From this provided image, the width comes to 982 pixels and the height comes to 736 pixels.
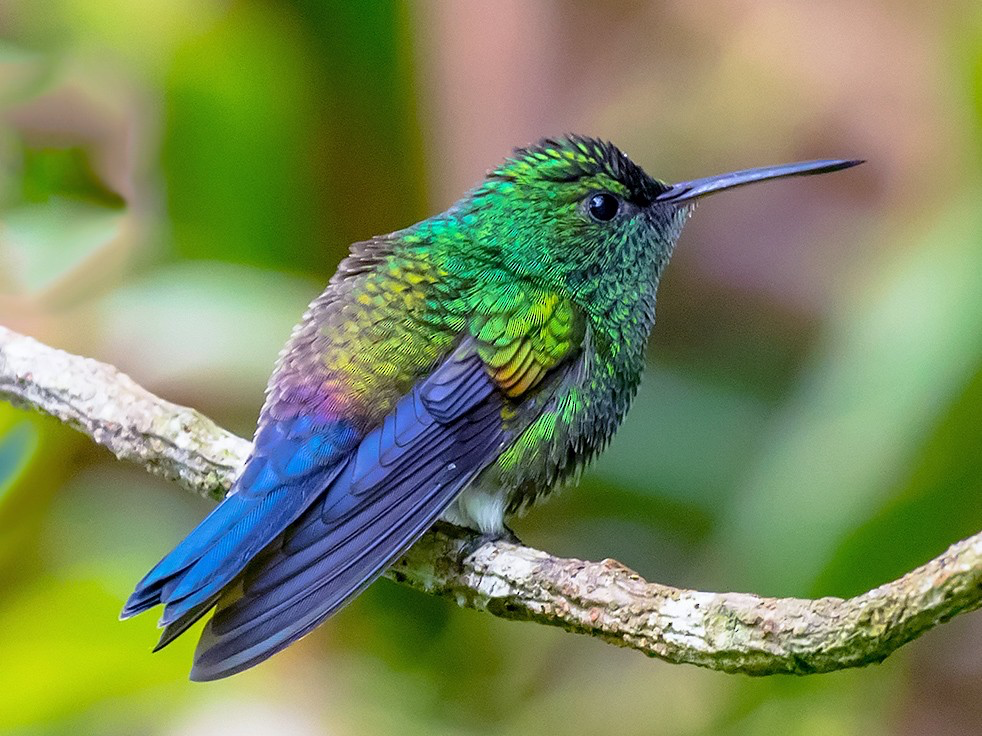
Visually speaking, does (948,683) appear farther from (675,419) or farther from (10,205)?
(10,205)

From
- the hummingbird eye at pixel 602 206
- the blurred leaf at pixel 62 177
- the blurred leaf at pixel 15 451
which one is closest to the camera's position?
the hummingbird eye at pixel 602 206

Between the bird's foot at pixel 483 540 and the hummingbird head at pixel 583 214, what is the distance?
1.78 ft

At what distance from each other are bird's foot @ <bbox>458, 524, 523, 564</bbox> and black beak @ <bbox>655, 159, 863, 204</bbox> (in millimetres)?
883

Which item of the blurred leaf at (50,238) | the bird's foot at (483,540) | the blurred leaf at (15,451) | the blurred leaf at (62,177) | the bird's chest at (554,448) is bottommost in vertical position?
the blurred leaf at (15,451)

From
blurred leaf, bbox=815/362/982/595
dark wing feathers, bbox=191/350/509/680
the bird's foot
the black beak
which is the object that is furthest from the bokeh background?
dark wing feathers, bbox=191/350/509/680

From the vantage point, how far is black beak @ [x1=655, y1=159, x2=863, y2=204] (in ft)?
7.29

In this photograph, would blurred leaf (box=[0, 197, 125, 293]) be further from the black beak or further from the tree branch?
the black beak

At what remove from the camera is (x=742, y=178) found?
2.32 meters

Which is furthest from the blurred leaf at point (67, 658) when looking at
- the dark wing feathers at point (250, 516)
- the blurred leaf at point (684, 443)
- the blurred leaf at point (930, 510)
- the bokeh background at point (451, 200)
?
the blurred leaf at point (930, 510)

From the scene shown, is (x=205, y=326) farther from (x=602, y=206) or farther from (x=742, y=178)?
(x=742, y=178)

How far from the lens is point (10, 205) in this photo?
3266 mm

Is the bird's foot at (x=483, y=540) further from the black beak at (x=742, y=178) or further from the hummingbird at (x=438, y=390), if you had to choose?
the black beak at (x=742, y=178)

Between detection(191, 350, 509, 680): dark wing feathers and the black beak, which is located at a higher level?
the black beak

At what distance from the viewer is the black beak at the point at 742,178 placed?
2.22m
